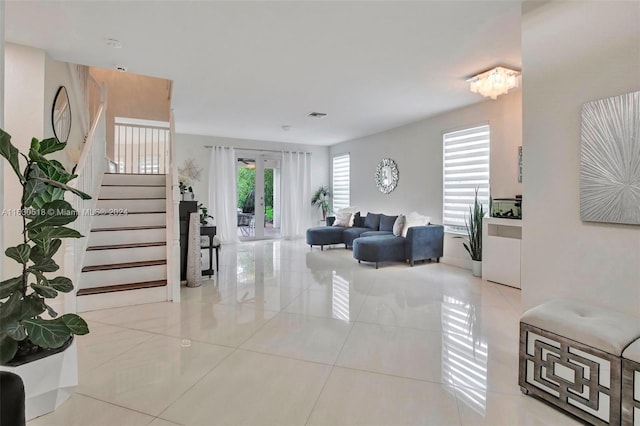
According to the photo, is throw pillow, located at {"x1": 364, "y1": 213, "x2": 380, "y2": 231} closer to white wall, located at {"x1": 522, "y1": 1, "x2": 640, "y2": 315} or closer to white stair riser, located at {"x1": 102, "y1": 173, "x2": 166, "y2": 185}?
white stair riser, located at {"x1": 102, "y1": 173, "x2": 166, "y2": 185}

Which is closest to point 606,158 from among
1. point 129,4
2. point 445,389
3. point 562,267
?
point 562,267

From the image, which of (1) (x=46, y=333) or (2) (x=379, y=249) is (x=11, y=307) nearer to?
(1) (x=46, y=333)

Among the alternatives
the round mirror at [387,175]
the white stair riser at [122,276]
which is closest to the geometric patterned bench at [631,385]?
the white stair riser at [122,276]

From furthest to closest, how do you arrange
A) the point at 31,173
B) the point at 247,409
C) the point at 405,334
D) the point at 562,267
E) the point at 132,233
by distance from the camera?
the point at 132,233 → the point at 405,334 → the point at 562,267 → the point at 247,409 → the point at 31,173

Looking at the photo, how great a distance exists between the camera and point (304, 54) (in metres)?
3.30

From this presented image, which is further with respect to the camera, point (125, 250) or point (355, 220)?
point (355, 220)

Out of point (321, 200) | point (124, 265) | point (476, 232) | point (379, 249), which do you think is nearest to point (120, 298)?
point (124, 265)

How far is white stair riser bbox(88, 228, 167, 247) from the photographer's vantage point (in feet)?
13.0

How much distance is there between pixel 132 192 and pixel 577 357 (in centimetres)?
536

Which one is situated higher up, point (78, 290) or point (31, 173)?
point (31, 173)

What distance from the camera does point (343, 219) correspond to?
761 cm

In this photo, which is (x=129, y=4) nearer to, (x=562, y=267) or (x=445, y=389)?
(x=445, y=389)

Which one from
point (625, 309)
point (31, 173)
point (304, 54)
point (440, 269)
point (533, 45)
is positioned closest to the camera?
→ point (31, 173)

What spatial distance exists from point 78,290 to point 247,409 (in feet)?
8.93
